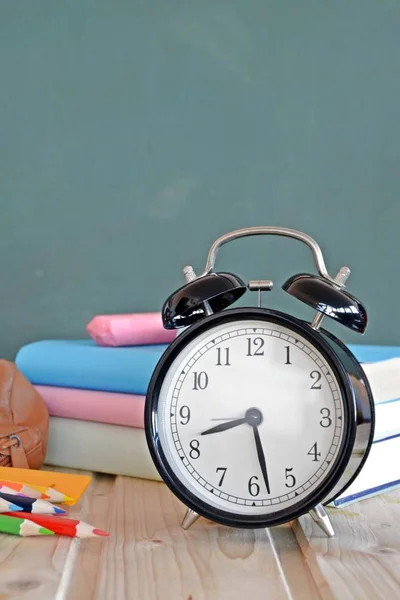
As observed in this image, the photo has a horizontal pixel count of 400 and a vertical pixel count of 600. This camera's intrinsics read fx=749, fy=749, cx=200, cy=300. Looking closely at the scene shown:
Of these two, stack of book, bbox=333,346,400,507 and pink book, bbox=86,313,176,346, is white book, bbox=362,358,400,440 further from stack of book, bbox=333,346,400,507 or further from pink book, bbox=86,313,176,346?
pink book, bbox=86,313,176,346

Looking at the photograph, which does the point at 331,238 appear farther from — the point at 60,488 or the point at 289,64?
the point at 60,488

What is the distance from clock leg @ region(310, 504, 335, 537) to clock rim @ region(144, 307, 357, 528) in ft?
0.10

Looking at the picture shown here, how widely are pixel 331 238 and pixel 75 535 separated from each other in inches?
52.2

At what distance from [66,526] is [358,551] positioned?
0.38 metres

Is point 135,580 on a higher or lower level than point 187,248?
lower

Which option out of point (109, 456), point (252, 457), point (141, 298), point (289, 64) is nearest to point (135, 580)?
point (252, 457)

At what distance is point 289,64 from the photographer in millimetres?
2096

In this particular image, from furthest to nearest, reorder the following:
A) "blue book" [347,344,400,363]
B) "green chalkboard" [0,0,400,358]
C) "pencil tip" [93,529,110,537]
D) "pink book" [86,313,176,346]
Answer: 1. "green chalkboard" [0,0,400,358]
2. "pink book" [86,313,176,346]
3. "blue book" [347,344,400,363]
4. "pencil tip" [93,529,110,537]

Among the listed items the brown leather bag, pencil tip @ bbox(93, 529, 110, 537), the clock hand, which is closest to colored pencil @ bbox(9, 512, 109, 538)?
pencil tip @ bbox(93, 529, 110, 537)

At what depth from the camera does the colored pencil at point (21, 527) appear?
99 cm

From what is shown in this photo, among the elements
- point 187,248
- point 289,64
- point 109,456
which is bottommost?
point 109,456

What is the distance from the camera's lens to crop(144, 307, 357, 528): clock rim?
966mm

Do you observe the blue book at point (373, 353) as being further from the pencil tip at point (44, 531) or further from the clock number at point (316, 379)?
the pencil tip at point (44, 531)

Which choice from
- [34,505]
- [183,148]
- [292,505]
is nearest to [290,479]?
[292,505]
